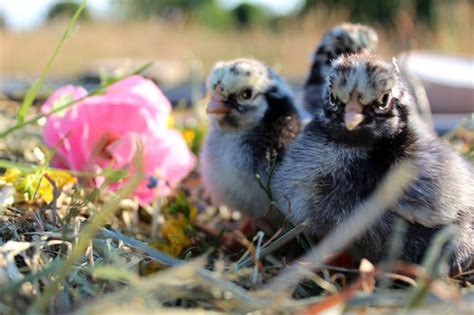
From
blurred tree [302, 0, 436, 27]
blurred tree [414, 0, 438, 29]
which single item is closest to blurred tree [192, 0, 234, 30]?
blurred tree [302, 0, 436, 27]

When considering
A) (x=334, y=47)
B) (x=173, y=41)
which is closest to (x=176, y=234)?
(x=334, y=47)

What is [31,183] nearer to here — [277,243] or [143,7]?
[277,243]

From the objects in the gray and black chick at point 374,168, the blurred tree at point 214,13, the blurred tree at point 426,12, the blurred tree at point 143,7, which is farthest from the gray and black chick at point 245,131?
the blurred tree at point 214,13

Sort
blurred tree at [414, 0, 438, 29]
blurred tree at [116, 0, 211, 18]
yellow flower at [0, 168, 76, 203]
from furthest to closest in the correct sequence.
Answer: blurred tree at [116, 0, 211, 18]
blurred tree at [414, 0, 438, 29]
yellow flower at [0, 168, 76, 203]

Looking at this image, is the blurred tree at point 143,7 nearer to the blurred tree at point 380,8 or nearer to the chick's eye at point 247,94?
the blurred tree at point 380,8

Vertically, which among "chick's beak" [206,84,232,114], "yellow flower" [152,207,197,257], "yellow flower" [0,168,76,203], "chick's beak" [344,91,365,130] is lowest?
"yellow flower" [152,207,197,257]

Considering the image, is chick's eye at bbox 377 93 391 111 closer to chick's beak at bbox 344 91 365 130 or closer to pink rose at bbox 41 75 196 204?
chick's beak at bbox 344 91 365 130
